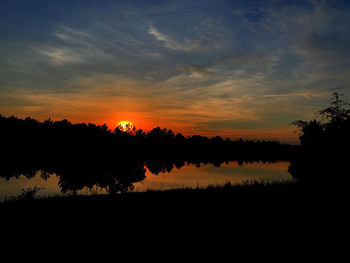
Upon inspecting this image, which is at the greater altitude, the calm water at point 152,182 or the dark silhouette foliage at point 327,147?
the dark silhouette foliage at point 327,147

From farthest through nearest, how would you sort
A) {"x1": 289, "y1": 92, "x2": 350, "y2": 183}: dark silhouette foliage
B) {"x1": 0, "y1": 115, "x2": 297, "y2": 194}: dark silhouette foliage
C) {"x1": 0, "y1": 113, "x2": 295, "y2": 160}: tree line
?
{"x1": 0, "y1": 113, "x2": 295, "y2": 160}: tree line → {"x1": 0, "y1": 115, "x2": 297, "y2": 194}: dark silhouette foliage → {"x1": 289, "y1": 92, "x2": 350, "y2": 183}: dark silhouette foliage

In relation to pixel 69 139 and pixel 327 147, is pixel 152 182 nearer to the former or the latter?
pixel 327 147

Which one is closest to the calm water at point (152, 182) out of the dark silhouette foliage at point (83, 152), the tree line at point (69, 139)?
the dark silhouette foliage at point (83, 152)

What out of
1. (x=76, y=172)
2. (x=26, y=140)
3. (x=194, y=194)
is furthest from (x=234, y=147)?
(x=194, y=194)

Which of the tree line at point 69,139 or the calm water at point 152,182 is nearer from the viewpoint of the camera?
the calm water at point 152,182

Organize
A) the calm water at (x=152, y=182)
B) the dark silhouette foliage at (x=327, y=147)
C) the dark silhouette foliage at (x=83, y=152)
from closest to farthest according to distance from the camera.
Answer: the dark silhouette foliage at (x=327, y=147), the calm water at (x=152, y=182), the dark silhouette foliage at (x=83, y=152)

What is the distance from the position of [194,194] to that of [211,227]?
425 cm

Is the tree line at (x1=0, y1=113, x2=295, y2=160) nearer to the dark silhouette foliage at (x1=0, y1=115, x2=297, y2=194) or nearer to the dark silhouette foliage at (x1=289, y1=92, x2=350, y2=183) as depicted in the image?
the dark silhouette foliage at (x1=0, y1=115, x2=297, y2=194)

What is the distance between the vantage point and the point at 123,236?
25.5ft

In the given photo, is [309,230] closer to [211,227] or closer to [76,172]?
[211,227]

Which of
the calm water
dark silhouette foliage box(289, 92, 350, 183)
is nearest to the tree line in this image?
the calm water

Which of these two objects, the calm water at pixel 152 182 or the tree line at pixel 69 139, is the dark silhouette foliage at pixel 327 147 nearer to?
the calm water at pixel 152 182

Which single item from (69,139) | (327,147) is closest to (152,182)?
(327,147)

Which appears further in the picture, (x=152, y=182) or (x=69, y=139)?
(x=69, y=139)
